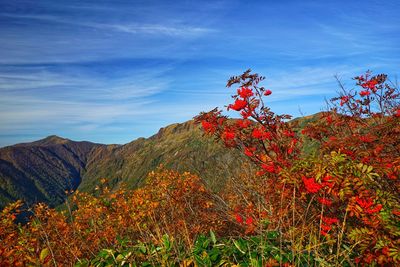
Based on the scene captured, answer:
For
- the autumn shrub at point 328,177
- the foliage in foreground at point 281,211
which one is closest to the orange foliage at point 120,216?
the foliage in foreground at point 281,211

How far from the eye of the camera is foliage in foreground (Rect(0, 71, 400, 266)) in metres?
4.95

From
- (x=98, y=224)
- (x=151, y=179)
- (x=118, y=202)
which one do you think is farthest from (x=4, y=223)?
(x=151, y=179)

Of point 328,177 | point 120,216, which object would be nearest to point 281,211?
point 328,177

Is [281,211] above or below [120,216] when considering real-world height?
above

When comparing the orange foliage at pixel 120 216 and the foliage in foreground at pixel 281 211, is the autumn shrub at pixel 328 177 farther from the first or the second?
the orange foliage at pixel 120 216

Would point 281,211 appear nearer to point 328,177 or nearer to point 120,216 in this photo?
point 328,177

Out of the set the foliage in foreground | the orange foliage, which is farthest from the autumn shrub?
the orange foliage

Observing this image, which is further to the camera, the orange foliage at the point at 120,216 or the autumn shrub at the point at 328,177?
the orange foliage at the point at 120,216

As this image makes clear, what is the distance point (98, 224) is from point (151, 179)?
500 centimetres

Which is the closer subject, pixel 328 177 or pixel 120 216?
pixel 328 177

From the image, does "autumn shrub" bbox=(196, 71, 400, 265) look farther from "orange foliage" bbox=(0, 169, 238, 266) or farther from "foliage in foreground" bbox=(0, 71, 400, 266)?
"orange foliage" bbox=(0, 169, 238, 266)

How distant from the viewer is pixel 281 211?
4.55m

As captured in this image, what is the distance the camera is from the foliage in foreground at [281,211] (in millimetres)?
4945

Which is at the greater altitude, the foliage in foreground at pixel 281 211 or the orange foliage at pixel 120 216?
the foliage in foreground at pixel 281 211
